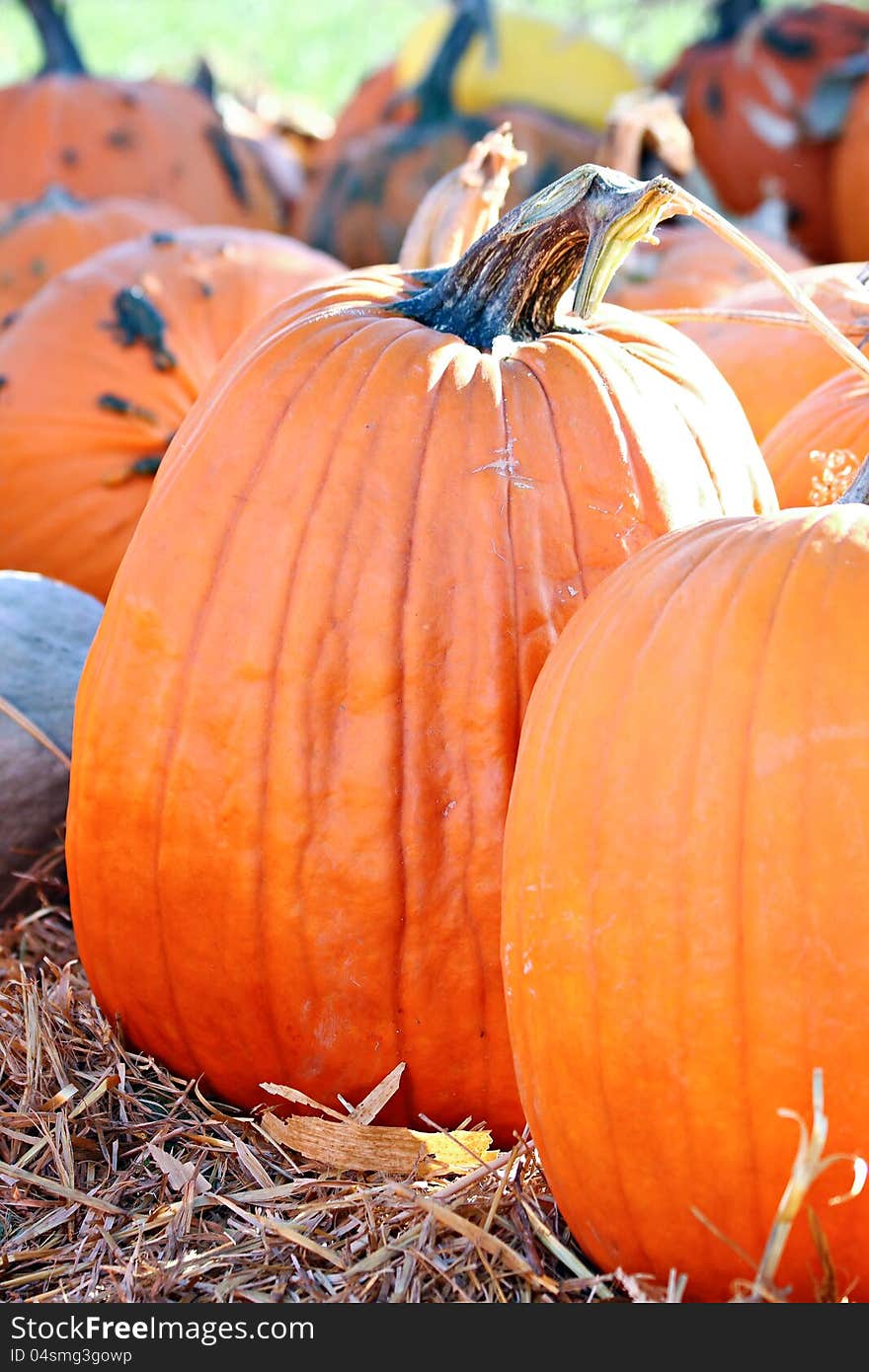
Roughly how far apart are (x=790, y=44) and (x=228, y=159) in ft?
7.06

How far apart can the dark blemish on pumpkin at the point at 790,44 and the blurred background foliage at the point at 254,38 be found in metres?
3.44

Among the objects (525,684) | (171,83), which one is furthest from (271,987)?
(171,83)

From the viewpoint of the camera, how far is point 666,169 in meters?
4.41

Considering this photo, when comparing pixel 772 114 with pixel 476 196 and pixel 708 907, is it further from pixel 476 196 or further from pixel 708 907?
pixel 708 907

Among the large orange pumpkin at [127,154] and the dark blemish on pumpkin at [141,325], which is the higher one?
the large orange pumpkin at [127,154]

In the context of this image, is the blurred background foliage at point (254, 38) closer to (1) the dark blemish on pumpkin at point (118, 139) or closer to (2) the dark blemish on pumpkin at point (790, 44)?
(2) the dark blemish on pumpkin at point (790, 44)

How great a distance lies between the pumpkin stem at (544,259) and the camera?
164cm

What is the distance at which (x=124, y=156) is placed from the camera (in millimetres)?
5594

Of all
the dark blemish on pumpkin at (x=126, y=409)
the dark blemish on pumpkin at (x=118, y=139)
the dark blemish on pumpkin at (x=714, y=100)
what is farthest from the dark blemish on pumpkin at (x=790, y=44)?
the dark blemish on pumpkin at (x=126, y=409)

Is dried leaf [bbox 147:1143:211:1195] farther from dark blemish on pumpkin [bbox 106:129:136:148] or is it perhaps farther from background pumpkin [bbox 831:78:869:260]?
dark blemish on pumpkin [bbox 106:129:136:148]

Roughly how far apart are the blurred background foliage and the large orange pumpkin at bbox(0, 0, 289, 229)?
3714 millimetres

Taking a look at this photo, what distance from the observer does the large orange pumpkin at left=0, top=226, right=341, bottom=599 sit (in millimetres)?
3211

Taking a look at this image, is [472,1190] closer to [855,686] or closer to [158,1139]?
[158,1139]

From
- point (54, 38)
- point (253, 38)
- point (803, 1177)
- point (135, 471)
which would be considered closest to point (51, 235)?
point (135, 471)
